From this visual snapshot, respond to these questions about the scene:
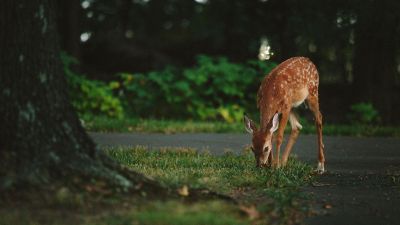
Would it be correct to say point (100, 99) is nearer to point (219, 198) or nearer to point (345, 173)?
point (345, 173)

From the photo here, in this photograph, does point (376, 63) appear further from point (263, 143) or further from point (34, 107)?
point (34, 107)

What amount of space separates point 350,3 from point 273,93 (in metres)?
8.07

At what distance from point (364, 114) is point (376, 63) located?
1.91 m

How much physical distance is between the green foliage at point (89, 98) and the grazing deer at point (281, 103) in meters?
7.27

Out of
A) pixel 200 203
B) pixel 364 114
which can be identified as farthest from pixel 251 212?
Result: pixel 364 114

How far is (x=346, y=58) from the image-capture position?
24531 mm

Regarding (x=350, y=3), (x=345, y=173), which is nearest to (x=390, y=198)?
(x=345, y=173)

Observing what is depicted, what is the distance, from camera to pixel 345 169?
9320mm

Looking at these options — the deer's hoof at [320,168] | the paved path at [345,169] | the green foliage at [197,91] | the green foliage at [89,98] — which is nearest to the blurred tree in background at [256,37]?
the green foliage at [197,91]

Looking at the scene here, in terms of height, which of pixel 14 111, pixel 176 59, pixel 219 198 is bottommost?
pixel 219 198

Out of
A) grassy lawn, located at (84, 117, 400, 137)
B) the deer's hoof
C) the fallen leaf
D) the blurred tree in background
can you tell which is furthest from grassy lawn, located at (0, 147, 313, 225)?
the blurred tree in background

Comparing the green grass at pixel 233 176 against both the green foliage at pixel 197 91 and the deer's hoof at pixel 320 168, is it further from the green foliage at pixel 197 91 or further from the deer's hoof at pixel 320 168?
the green foliage at pixel 197 91

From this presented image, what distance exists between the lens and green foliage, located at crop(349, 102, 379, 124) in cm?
1722

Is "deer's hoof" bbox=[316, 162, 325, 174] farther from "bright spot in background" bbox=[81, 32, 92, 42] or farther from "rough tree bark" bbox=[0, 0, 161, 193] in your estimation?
"bright spot in background" bbox=[81, 32, 92, 42]
